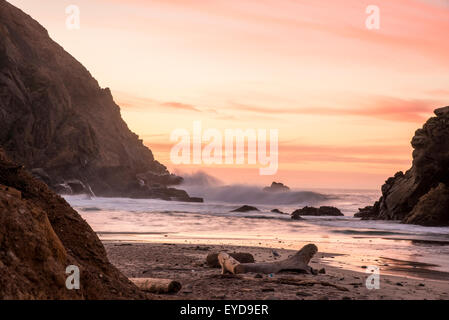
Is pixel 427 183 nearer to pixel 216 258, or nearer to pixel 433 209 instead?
pixel 433 209

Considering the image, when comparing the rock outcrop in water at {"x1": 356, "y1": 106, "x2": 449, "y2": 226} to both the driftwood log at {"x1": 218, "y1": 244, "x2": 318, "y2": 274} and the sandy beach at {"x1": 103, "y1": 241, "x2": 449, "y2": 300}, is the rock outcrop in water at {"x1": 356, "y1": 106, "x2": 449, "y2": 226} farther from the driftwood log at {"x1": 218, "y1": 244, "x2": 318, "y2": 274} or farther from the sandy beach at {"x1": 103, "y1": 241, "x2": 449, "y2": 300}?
the driftwood log at {"x1": 218, "y1": 244, "x2": 318, "y2": 274}

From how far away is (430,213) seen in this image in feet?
116

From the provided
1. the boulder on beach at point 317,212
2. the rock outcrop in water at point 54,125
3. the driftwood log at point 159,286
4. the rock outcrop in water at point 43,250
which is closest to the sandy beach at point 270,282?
the driftwood log at point 159,286

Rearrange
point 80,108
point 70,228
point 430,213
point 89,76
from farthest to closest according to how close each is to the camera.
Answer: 1. point 89,76
2. point 80,108
3. point 430,213
4. point 70,228

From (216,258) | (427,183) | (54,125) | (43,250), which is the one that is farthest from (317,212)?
(54,125)

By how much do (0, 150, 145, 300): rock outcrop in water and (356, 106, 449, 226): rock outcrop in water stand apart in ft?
102

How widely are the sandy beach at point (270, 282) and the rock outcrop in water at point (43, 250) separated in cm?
110

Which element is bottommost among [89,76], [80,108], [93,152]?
[93,152]

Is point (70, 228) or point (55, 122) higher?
point (55, 122)

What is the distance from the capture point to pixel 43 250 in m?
6.42

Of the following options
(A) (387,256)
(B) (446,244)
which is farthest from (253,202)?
(A) (387,256)

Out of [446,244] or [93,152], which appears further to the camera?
[93,152]
